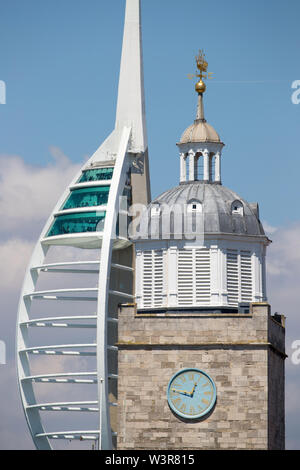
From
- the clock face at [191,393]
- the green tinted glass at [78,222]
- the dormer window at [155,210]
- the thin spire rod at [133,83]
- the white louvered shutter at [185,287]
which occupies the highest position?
the thin spire rod at [133,83]

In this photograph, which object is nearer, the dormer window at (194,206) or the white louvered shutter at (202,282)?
the white louvered shutter at (202,282)

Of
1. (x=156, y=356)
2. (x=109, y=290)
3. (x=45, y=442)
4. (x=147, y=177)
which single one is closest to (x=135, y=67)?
(x=147, y=177)

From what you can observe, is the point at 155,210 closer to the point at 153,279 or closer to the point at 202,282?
the point at 153,279

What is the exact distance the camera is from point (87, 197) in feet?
454

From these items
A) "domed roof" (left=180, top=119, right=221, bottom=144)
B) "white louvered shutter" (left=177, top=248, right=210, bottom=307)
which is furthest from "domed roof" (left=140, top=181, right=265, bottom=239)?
"domed roof" (left=180, top=119, right=221, bottom=144)

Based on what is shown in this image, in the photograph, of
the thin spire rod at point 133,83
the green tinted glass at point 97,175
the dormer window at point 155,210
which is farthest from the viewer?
the thin spire rod at point 133,83

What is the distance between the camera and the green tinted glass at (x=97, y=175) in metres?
138

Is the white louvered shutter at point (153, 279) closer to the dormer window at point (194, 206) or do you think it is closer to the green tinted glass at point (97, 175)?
the dormer window at point (194, 206)

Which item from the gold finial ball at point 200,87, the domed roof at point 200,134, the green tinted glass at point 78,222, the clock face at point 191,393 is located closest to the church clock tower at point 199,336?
the clock face at point 191,393

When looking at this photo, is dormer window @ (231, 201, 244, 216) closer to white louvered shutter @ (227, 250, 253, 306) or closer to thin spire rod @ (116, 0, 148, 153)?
white louvered shutter @ (227, 250, 253, 306)

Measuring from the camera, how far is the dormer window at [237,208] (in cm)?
11088

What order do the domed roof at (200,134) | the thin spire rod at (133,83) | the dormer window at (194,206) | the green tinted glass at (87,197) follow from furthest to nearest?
the thin spire rod at (133,83), the green tinted glass at (87,197), the domed roof at (200,134), the dormer window at (194,206)

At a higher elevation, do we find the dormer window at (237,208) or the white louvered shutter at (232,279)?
the dormer window at (237,208)

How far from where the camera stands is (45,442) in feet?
441
